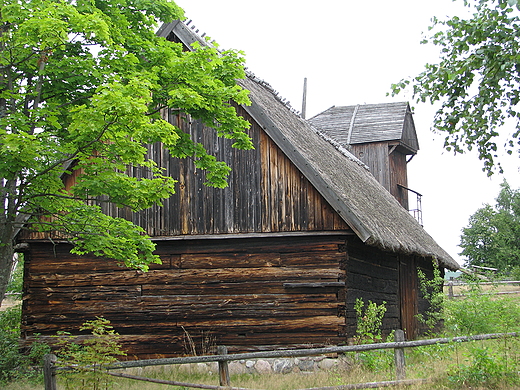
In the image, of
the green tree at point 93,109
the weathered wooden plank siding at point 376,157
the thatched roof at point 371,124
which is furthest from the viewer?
the thatched roof at point 371,124

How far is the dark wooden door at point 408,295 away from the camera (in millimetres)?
15305

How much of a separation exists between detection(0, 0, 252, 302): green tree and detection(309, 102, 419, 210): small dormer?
13.8 m

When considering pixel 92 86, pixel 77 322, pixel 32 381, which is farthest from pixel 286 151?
pixel 32 381

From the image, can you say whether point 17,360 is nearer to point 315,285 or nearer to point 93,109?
point 315,285

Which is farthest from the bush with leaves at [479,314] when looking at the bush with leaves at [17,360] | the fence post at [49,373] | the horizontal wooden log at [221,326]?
the bush with leaves at [17,360]

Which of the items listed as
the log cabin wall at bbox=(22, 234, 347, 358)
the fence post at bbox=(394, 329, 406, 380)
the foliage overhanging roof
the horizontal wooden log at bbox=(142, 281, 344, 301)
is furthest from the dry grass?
the foliage overhanging roof

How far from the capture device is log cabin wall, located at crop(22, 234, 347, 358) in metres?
11.2

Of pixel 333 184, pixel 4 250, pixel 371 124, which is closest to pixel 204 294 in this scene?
pixel 333 184

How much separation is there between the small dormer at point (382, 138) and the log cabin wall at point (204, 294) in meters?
11.6

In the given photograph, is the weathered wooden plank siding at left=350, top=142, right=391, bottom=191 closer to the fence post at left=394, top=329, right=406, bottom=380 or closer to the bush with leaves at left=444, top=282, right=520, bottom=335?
the bush with leaves at left=444, top=282, right=520, bottom=335

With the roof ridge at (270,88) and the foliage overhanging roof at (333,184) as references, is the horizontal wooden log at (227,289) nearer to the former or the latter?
the foliage overhanging roof at (333,184)

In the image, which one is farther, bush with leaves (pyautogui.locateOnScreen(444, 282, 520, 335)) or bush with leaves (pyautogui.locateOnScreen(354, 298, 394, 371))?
bush with leaves (pyautogui.locateOnScreen(444, 282, 520, 335))

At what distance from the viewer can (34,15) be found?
7.84 meters

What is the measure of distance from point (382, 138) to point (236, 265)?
1322 cm
